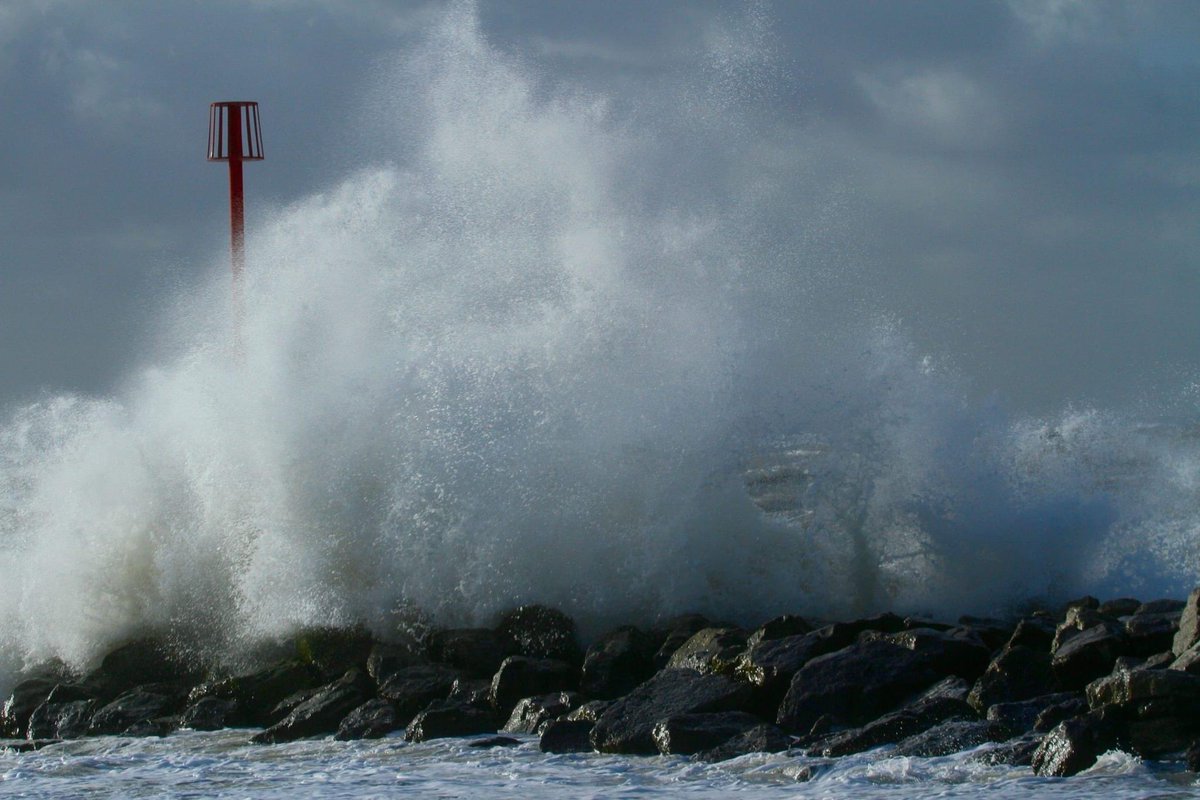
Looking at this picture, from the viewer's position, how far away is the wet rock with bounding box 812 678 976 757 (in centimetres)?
657

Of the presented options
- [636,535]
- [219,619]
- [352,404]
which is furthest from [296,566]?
[636,535]

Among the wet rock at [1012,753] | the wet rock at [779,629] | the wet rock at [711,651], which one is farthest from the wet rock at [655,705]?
the wet rock at [1012,753]

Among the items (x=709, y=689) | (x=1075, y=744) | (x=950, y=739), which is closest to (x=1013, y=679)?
(x=950, y=739)

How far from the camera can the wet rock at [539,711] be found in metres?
7.83

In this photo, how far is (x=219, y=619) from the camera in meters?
10.7

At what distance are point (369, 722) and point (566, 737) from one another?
141 cm

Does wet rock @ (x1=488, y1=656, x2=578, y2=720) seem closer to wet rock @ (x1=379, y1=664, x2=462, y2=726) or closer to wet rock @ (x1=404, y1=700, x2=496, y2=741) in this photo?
wet rock @ (x1=404, y1=700, x2=496, y2=741)

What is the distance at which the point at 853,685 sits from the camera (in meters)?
7.18

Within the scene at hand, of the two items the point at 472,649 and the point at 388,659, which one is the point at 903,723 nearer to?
the point at 472,649

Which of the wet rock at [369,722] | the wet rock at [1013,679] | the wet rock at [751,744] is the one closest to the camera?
the wet rock at [751,744]

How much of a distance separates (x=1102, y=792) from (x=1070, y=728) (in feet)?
1.53

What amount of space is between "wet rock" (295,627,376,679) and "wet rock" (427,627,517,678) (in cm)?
47

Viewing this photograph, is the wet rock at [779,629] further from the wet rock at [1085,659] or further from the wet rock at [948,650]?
the wet rock at [1085,659]

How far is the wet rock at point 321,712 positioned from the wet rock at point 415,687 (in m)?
0.20
